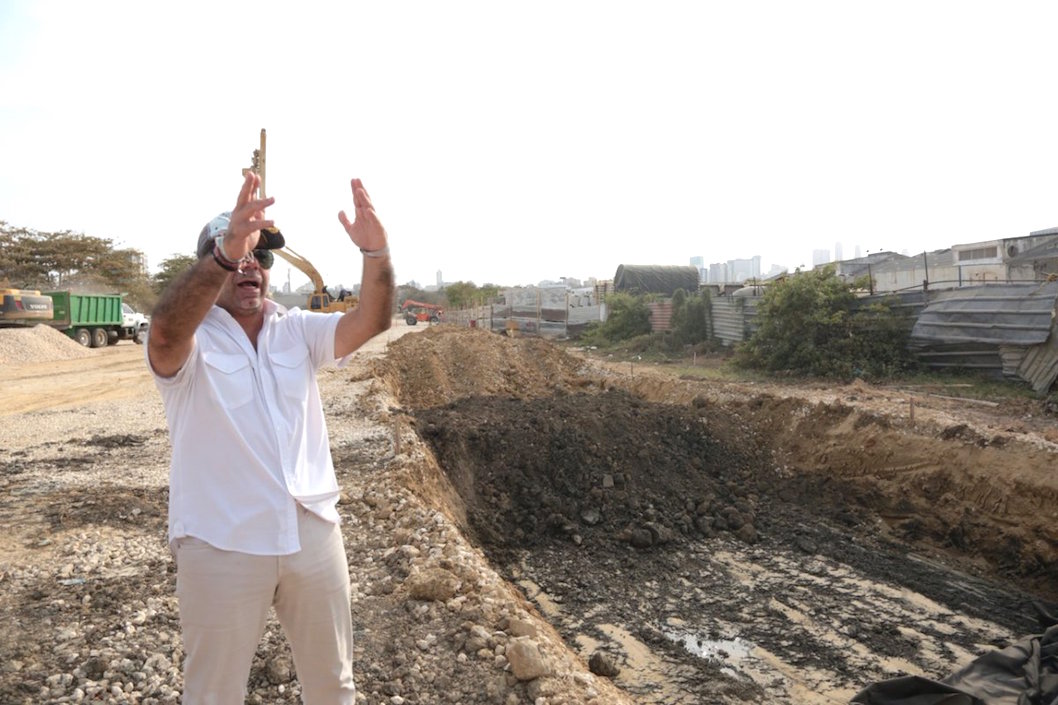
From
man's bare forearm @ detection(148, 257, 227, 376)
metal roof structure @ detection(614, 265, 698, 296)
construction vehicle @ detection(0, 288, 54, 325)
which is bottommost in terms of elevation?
man's bare forearm @ detection(148, 257, 227, 376)

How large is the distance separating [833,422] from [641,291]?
23.6 meters

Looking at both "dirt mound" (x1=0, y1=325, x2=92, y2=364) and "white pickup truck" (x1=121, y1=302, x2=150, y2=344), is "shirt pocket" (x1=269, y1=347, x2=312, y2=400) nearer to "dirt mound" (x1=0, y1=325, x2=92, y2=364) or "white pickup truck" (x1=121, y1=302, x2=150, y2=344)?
"dirt mound" (x1=0, y1=325, x2=92, y2=364)

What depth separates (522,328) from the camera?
3231 cm

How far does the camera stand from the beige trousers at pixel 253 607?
1.88m

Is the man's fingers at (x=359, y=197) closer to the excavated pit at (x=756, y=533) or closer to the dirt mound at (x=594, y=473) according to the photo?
the excavated pit at (x=756, y=533)

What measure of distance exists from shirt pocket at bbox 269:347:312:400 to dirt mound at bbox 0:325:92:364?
23686mm

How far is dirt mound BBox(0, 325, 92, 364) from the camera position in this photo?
2138 centimetres

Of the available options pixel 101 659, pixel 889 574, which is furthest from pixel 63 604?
pixel 889 574

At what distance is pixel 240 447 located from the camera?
1.93 metres

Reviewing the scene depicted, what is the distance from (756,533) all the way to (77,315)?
26693 mm

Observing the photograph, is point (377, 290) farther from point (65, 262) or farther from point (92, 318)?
point (65, 262)

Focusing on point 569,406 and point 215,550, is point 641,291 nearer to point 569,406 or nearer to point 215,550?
point 569,406

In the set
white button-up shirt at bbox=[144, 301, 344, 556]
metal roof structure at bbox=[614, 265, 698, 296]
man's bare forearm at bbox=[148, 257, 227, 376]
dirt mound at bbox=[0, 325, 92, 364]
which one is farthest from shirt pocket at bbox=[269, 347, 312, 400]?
metal roof structure at bbox=[614, 265, 698, 296]

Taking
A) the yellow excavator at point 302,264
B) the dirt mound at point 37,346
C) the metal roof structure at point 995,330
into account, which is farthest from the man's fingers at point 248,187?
the dirt mound at point 37,346
